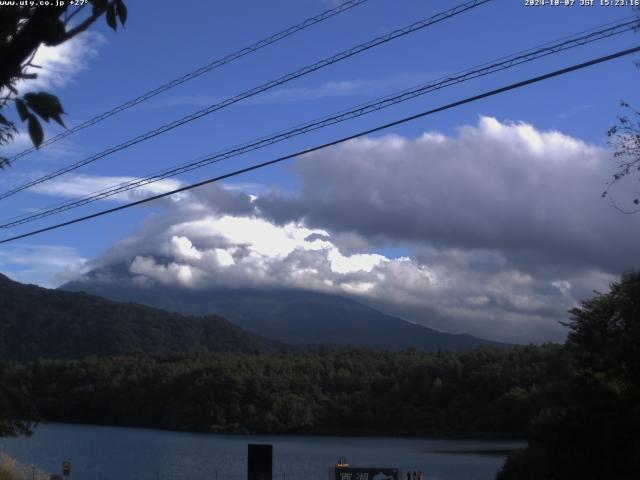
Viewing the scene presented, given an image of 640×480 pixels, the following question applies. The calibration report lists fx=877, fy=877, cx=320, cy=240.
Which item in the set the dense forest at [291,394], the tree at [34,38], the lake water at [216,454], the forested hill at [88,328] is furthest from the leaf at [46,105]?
the forested hill at [88,328]

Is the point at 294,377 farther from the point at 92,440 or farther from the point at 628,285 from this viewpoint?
the point at 628,285

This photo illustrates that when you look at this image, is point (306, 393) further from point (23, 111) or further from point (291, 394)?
point (23, 111)

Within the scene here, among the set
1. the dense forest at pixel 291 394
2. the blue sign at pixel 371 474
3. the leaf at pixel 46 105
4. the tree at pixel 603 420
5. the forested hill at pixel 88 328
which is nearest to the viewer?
the leaf at pixel 46 105

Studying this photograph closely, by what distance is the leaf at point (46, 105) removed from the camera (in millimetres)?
4516

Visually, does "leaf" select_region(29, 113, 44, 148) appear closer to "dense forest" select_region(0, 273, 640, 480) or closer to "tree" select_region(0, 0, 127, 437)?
"tree" select_region(0, 0, 127, 437)

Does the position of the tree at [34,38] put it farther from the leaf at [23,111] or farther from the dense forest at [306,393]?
the dense forest at [306,393]

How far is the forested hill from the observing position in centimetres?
13638

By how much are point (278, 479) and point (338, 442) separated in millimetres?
36352

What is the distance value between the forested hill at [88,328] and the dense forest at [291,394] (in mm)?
28993

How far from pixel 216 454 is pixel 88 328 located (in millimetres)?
97321

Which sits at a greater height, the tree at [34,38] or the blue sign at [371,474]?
the tree at [34,38]

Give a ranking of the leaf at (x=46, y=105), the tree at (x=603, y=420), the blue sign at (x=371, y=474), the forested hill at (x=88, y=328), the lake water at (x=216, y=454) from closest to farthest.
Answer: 1. the leaf at (x=46, y=105)
2. the blue sign at (x=371, y=474)
3. the tree at (x=603, y=420)
4. the lake water at (x=216, y=454)
5. the forested hill at (x=88, y=328)

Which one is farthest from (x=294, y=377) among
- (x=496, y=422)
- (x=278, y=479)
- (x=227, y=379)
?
(x=278, y=479)

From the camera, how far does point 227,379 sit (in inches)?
3588
